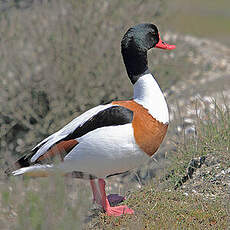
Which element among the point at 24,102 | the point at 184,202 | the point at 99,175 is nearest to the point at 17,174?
the point at 99,175

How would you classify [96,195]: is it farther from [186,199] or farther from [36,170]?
[186,199]

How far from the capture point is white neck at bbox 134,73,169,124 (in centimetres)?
398

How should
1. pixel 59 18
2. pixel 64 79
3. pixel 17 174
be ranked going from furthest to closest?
pixel 59 18 → pixel 64 79 → pixel 17 174

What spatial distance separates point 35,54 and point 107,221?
4408mm

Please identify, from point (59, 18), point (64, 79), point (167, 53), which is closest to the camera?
point (64, 79)

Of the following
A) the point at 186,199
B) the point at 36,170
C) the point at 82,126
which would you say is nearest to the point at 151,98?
the point at 82,126

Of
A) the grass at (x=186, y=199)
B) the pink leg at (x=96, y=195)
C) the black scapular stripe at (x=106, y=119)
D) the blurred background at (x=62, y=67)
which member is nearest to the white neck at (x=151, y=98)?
the black scapular stripe at (x=106, y=119)

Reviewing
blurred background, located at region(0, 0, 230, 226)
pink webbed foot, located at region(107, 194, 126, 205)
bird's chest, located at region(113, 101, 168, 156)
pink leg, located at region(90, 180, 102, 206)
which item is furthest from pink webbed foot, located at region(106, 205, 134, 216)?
blurred background, located at region(0, 0, 230, 226)

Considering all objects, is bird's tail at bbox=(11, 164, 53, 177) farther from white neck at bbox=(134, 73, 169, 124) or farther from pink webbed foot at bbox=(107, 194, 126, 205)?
white neck at bbox=(134, 73, 169, 124)

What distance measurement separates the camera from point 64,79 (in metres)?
7.58

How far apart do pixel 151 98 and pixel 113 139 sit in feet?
1.60

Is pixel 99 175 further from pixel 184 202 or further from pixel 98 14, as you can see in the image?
pixel 98 14

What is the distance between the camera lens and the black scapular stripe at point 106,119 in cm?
387

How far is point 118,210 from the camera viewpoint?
3965 mm
